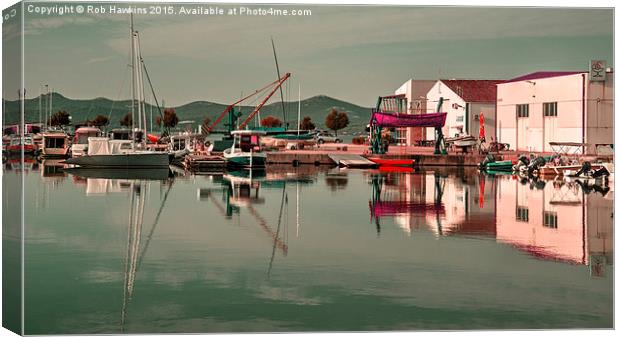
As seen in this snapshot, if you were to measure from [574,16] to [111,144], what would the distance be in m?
51.4

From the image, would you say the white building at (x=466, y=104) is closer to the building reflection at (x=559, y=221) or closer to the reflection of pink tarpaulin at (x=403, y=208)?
the building reflection at (x=559, y=221)

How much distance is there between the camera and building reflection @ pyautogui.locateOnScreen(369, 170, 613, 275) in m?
19.9

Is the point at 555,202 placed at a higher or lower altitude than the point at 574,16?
lower

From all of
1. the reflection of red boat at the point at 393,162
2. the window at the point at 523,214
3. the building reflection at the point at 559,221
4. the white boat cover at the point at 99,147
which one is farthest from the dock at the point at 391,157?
the window at the point at 523,214

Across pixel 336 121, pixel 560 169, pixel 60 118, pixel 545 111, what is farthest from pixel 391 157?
pixel 336 121

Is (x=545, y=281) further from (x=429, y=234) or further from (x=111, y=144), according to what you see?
(x=111, y=144)

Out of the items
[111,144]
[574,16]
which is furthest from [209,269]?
[111,144]

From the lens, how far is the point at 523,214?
27797 mm

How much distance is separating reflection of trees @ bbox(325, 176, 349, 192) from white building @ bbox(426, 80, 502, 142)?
104 ft

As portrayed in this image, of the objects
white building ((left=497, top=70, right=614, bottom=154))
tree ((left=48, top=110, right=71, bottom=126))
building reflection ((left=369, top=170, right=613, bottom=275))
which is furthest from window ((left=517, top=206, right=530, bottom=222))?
white building ((left=497, top=70, right=614, bottom=154))

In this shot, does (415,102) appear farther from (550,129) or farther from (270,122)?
(270,122)

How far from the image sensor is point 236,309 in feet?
40.0

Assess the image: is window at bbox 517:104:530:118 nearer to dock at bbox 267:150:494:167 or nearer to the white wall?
dock at bbox 267:150:494:167

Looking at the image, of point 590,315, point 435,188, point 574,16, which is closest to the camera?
point 574,16
